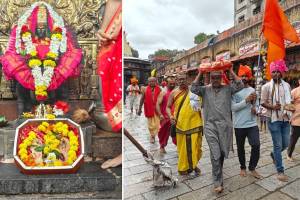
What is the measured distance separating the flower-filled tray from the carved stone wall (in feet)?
1.49

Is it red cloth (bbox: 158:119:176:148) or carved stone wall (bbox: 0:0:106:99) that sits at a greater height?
carved stone wall (bbox: 0:0:106:99)

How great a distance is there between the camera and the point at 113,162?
126 inches

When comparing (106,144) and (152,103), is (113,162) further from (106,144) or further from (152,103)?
(152,103)

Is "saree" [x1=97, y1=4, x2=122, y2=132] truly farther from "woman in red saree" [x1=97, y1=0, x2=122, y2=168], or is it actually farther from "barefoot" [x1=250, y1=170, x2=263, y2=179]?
"barefoot" [x1=250, y1=170, x2=263, y2=179]

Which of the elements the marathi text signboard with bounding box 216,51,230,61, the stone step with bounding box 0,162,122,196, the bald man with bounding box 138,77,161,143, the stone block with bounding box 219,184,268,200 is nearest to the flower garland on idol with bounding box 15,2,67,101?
the stone step with bounding box 0,162,122,196

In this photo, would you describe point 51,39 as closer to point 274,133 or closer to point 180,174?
point 180,174

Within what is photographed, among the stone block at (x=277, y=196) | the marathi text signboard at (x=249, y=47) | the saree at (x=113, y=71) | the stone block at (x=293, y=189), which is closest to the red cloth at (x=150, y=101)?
the stone block at (x=293, y=189)

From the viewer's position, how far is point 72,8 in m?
3.83

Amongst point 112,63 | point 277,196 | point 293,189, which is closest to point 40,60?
point 112,63

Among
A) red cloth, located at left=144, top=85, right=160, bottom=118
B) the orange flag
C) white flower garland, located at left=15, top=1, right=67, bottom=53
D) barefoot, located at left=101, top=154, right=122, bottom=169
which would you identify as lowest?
barefoot, located at left=101, top=154, right=122, bottom=169

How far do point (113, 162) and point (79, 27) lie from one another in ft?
5.18

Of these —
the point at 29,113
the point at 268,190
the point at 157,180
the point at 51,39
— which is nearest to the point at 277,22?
the point at 268,190

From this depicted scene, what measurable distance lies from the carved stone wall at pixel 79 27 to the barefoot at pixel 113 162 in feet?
2.76

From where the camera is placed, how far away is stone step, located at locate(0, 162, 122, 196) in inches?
132
